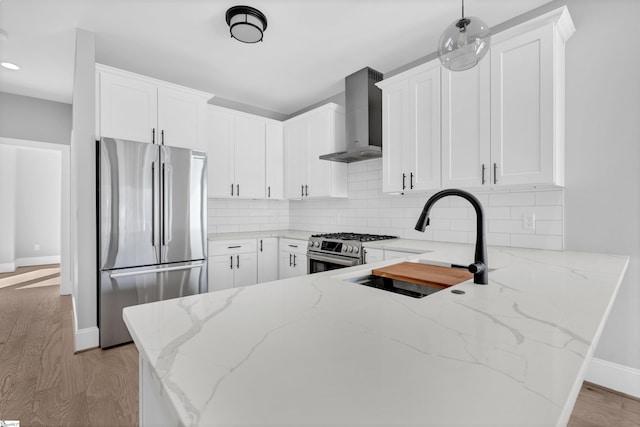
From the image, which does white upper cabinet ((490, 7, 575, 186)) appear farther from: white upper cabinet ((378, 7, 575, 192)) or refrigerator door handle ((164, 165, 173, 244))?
refrigerator door handle ((164, 165, 173, 244))

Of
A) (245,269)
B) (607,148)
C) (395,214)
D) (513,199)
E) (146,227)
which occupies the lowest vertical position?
(245,269)

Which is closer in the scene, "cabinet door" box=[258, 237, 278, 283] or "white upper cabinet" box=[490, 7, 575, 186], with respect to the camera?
"white upper cabinet" box=[490, 7, 575, 186]

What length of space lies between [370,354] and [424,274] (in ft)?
3.00

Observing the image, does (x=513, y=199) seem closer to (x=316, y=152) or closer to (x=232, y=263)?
(x=316, y=152)

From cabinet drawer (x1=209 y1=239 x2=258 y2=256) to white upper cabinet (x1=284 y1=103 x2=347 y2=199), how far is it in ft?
3.02

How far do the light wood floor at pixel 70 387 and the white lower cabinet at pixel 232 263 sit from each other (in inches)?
40.4

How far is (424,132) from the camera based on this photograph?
2.73 m

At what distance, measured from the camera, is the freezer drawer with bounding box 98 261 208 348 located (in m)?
2.62

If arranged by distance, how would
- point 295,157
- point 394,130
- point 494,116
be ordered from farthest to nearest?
point 295,157 → point 394,130 → point 494,116

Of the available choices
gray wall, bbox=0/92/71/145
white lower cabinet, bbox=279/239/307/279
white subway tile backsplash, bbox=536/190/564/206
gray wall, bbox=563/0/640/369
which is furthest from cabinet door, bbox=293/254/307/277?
gray wall, bbox=0/92/71/145

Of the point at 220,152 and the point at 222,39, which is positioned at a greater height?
the point at 222,39

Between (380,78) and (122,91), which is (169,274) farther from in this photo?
(380,78)

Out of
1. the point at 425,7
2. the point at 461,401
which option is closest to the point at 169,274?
the point at 461,401

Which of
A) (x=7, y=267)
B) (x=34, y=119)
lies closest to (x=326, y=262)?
(x=34, y=119)
